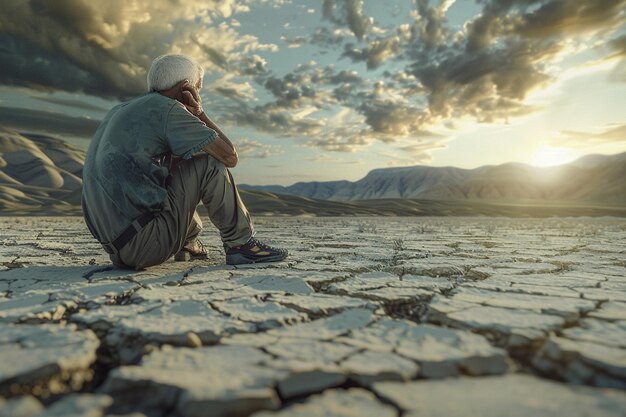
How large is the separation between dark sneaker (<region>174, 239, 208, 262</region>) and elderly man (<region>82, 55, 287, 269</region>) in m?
0.50

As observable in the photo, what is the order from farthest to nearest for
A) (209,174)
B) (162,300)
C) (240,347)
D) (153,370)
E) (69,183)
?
(69,183)
(209,174)
(162,300)
(240,347)
(153,370)

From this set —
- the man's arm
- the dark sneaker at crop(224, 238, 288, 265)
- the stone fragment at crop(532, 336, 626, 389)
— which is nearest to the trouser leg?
the dark sneaker at crop(224, 238, 288, 265)

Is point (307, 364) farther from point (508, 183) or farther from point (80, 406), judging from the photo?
point (508, 183)

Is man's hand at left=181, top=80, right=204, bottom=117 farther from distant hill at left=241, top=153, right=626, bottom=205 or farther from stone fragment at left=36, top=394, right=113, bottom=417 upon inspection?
distant hill at left=241, top=153, right=626, bottom=205

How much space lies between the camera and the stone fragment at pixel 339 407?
2.42 feet

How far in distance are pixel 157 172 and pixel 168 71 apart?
24.8 inches

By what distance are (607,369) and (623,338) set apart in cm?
30

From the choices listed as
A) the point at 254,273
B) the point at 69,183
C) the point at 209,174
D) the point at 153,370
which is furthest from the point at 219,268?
the point at 69,183

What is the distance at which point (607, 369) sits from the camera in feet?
3.01

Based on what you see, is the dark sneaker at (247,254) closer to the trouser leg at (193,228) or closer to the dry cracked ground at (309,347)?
the trouser leg at (193,228)

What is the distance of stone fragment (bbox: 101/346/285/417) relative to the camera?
758mm

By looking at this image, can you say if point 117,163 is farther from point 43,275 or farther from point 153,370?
point 153,370

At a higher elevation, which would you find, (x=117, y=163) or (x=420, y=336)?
(x=117, y=163)

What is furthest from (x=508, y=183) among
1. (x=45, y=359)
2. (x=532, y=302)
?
(x=45, y=359)
